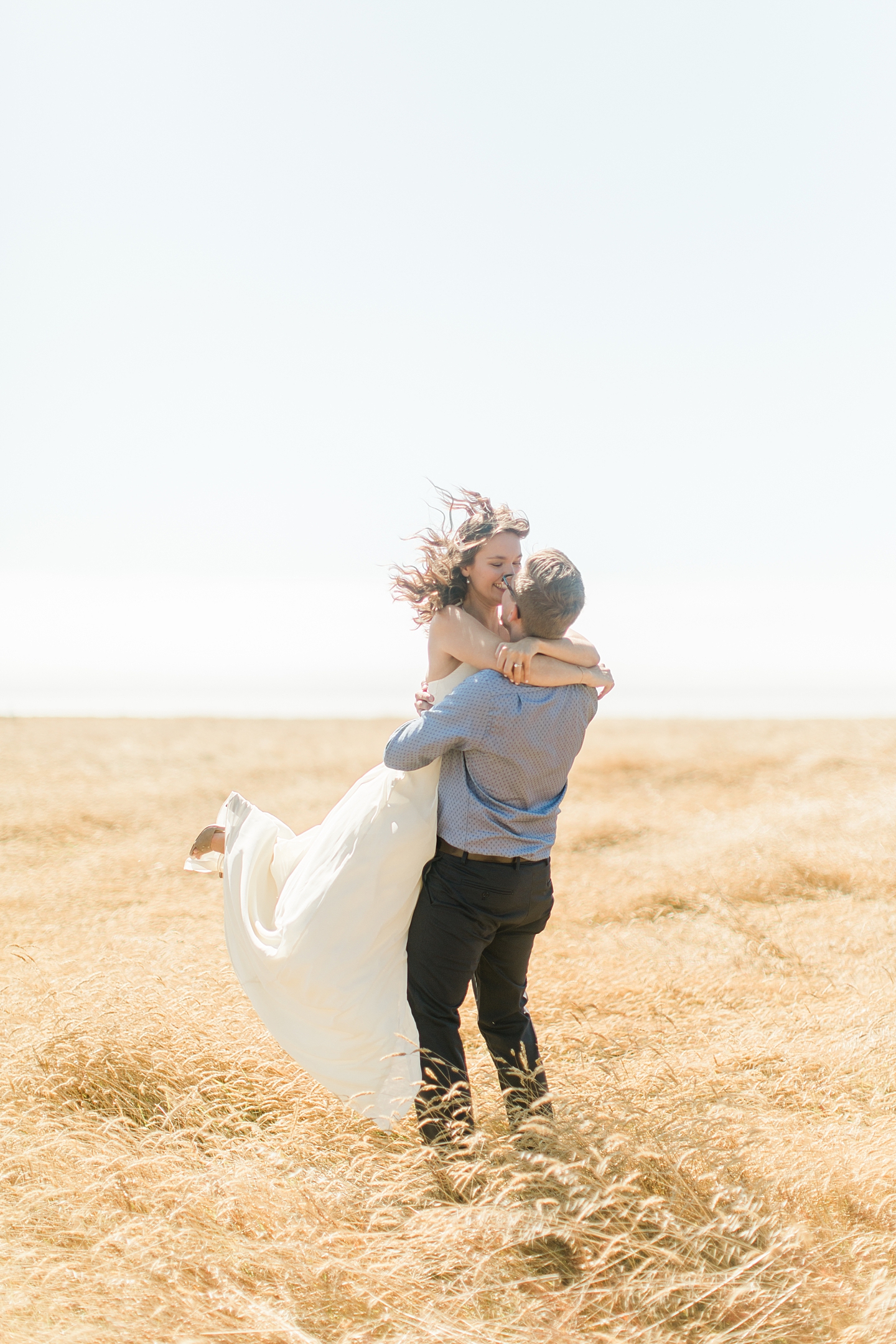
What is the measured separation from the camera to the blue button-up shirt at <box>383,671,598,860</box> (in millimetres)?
3455

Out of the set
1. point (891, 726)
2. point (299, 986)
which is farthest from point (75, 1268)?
point (891, 726)

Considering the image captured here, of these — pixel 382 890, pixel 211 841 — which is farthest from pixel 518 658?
pixel 211 841

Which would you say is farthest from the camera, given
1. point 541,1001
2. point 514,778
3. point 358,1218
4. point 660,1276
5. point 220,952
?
point 220,952

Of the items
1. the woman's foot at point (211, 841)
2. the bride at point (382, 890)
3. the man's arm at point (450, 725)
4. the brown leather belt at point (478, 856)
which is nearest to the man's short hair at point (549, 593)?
the bride at point (382, 890)

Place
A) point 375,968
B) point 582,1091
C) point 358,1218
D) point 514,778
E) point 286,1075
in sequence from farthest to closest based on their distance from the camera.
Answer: point 286,1075 → point 582,1091 → point 375,968 → point 514,778 → point 358,1218

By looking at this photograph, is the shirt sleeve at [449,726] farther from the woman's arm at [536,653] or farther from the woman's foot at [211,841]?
the woman's foot at [211,841]

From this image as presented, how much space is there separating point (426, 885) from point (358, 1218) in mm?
1117

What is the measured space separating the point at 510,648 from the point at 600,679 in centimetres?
43

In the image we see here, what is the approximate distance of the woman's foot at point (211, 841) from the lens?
423 centimetres

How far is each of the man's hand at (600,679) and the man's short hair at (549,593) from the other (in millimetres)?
232

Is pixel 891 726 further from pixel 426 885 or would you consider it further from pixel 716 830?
pixel 426 885

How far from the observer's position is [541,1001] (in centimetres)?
594

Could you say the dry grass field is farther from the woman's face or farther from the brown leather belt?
the woman's face

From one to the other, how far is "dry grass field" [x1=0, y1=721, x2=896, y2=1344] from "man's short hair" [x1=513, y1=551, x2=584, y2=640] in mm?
1715
